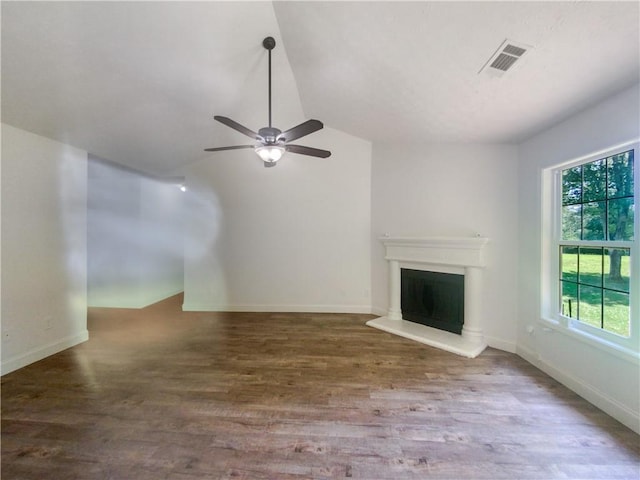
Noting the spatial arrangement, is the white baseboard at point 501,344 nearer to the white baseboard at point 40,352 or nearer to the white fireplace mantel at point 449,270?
the white fireplace mantel at point 449,270

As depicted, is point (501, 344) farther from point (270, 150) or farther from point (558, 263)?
point (270, 150)

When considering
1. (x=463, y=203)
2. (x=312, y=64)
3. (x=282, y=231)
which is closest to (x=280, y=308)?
(x=282, y=231)

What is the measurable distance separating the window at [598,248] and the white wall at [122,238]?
18.4ft

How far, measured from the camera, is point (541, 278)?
2.62 meters

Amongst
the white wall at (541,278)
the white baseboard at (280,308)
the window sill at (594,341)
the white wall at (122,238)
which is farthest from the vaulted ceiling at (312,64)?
the white baseboard at (280,308)

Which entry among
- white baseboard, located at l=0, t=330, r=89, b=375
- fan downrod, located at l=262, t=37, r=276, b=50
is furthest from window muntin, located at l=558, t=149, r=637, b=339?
white baseboard, located at l=0, t=330, r=89, b=375

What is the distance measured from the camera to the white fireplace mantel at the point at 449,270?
9.95 ft

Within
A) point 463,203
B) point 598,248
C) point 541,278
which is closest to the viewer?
point 598,248

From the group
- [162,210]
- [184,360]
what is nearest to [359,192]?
[184,360]

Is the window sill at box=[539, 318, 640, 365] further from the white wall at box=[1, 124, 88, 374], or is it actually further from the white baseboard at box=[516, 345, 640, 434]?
the white wall at box=[1, 124, 88, 374]

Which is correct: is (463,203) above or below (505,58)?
below

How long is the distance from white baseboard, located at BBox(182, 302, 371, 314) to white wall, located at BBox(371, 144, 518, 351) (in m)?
0.51

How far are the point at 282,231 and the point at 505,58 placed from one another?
3.49m

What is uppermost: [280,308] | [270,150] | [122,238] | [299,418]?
[270,150]
